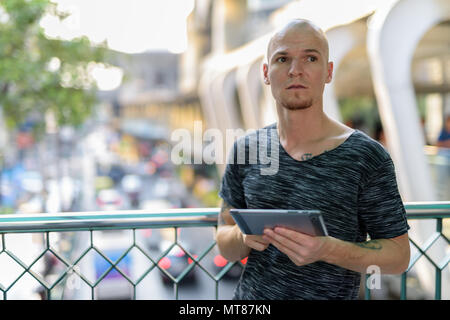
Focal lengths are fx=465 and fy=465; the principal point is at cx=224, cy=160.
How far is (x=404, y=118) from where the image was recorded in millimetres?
7535

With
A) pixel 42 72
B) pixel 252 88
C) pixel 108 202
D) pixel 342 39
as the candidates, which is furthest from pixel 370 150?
pixel 108 202

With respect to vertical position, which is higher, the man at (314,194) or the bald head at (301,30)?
the bald head at (301,30)

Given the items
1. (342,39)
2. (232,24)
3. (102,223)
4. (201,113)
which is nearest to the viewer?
(102,223)

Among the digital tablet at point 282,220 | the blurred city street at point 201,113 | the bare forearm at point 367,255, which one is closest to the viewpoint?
the digital tablet at point 282,220

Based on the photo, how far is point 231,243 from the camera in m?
1.71

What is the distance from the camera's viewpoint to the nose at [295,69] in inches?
60.9

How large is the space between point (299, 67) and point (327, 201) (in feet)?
1.49

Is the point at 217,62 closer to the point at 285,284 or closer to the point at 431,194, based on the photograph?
the point at 431,194

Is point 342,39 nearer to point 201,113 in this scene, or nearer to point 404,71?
point 404,71

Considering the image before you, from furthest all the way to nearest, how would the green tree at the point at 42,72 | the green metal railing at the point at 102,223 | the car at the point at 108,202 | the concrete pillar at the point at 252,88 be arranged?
the car at the point at 108,202, the concrete pillar at the point at 252,88, the green tree at the point at 42,72, the green metal railing at the point at 102,223

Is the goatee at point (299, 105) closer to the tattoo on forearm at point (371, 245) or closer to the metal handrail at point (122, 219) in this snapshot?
the tattoo on forearm at point (371, 245)

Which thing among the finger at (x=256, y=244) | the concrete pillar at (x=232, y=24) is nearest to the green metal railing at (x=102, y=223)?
the finger at (x=256, y=244)

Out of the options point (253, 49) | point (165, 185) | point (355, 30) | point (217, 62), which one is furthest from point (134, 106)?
point (355, 30)

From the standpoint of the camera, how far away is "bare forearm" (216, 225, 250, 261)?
1.69 meters
